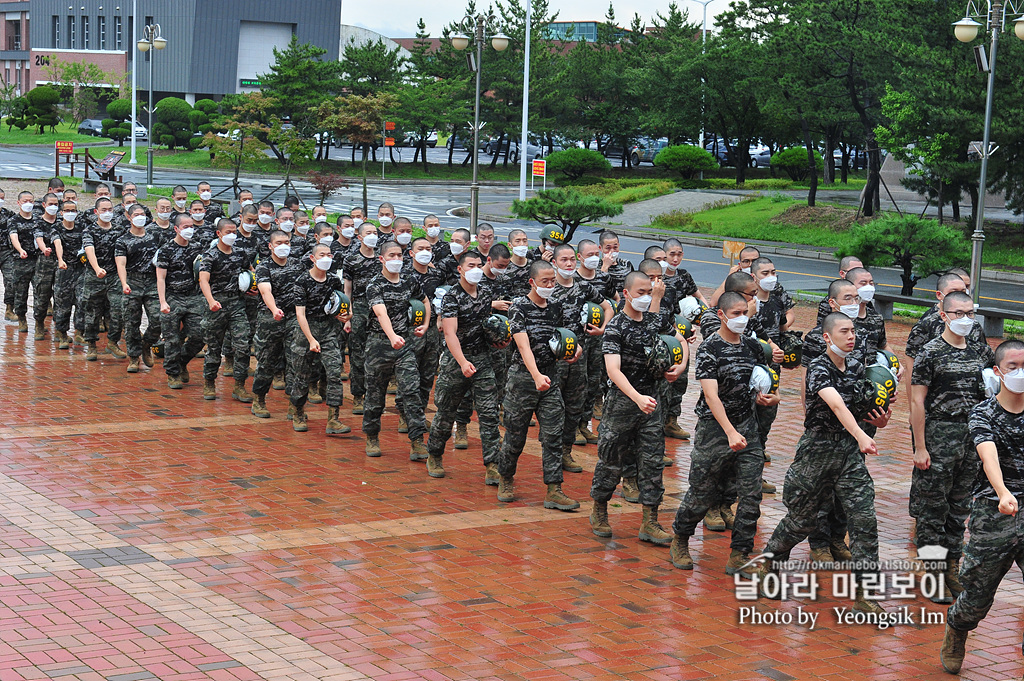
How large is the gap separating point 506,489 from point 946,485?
3411 millimetres

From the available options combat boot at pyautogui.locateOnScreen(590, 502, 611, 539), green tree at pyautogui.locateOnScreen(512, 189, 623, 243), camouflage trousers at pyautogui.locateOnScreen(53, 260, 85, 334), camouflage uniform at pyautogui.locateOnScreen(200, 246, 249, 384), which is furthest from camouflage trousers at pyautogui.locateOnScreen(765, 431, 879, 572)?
green tree at pyautogui.locateOnScreen(512, 189, 623, 243)

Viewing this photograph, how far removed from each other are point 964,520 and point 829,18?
31467mm

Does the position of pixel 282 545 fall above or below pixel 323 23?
below

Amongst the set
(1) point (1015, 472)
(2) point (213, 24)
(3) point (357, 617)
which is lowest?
(3) point (357, 617)

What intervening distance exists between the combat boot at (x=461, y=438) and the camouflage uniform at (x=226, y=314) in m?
2.88

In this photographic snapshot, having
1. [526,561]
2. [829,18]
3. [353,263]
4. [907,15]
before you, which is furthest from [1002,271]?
[526,561]

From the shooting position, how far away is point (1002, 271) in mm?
29625

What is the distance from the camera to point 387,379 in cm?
1109

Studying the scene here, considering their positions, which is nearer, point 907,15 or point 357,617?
point 357,617

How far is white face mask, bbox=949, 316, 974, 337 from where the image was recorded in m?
8.11

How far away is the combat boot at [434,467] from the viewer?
10.4m

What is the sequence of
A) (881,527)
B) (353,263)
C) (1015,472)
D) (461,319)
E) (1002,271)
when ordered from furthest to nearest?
(1002,271), (353,263), (461,319), (881,527), (1015,472)

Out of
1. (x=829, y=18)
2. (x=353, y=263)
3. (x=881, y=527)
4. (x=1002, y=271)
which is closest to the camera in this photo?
(x=881, y=527)

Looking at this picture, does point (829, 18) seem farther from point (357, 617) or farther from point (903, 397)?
point (357, 617)
